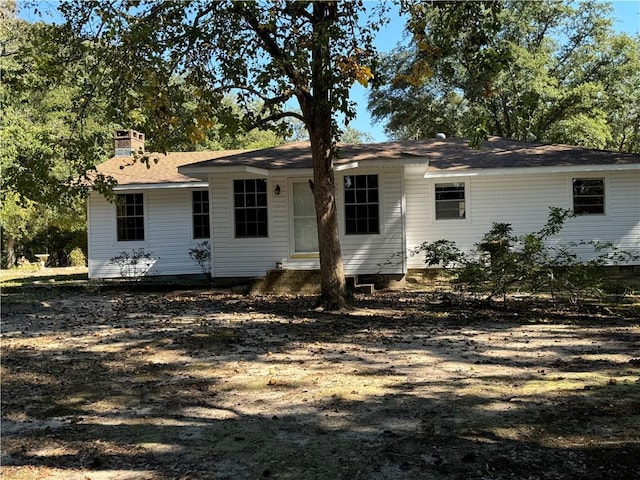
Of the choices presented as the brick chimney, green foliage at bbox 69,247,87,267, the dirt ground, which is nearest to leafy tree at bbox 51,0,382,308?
the dirt ground

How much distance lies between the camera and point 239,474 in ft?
10.2

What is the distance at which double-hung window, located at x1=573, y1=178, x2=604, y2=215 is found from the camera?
573 inches

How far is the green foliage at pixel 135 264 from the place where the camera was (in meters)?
16.5

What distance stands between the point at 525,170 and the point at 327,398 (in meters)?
11.3

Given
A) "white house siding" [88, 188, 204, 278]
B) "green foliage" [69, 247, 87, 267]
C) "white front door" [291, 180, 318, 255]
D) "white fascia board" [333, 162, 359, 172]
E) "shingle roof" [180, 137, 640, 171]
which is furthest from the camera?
"green foliage" [69, 247, 87, 267]

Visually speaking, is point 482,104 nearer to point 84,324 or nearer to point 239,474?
point 84,324

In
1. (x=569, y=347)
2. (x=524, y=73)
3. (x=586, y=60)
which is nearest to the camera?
(x=569, y=347)

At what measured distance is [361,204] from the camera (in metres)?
13.5

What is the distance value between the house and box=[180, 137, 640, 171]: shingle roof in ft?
0.12

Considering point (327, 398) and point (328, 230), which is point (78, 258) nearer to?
point (328, 230)

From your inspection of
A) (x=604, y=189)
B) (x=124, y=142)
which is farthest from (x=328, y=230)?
(x=124, y=142)

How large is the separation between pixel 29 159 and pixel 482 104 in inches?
845

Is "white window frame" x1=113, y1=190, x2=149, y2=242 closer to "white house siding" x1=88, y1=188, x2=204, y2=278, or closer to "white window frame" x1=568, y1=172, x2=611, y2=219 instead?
"white house siding" x1=88, y1=188, x2=204, y2=278

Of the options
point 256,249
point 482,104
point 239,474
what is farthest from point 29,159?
point 482,104
